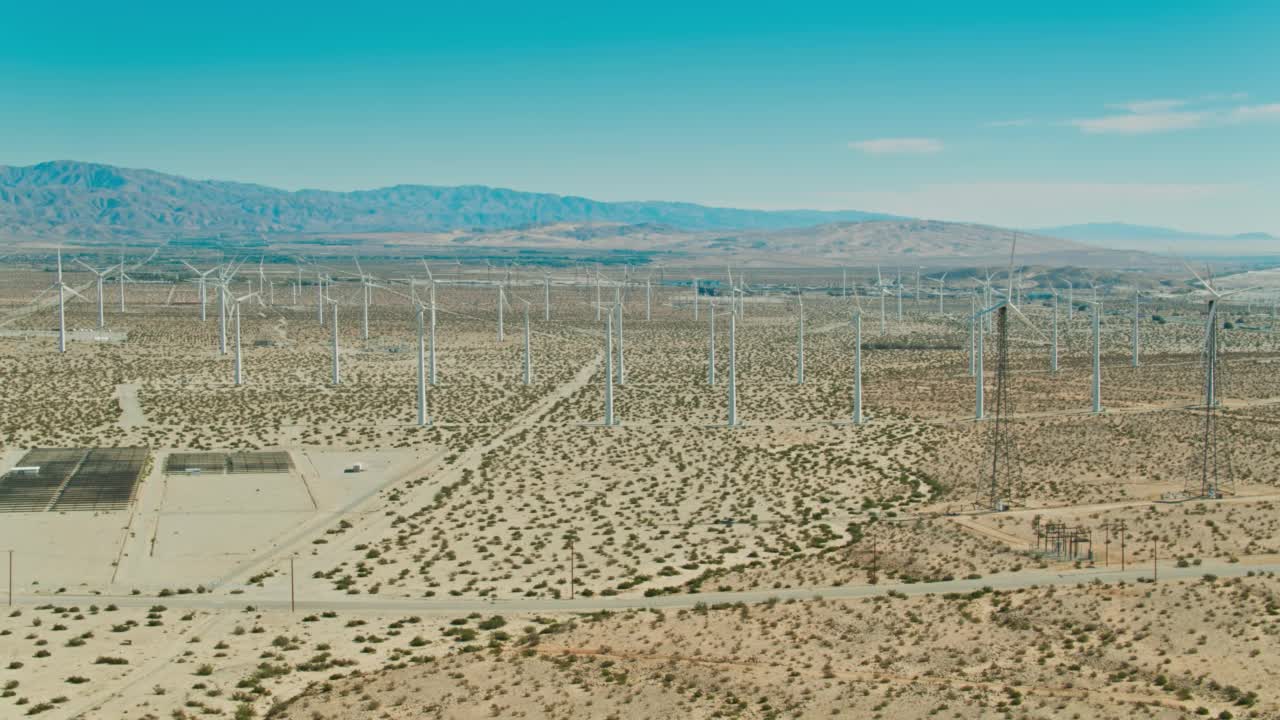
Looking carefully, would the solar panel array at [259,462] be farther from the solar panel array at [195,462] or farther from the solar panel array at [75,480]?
the solar panel array at [75,480]

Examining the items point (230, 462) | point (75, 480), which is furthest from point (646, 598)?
point (230, 462)

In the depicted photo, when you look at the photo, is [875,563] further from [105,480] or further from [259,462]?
[105,480]

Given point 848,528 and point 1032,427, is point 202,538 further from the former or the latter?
point 1032,427

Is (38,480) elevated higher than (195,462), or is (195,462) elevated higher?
(38,480)

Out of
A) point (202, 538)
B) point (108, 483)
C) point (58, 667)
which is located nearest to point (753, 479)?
point (202, 538)

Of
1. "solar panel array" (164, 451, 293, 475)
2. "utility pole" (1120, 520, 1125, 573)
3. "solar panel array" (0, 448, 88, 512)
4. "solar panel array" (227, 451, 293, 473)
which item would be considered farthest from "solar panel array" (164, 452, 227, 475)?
"utility pole" (1120, 520, 1125, 573)

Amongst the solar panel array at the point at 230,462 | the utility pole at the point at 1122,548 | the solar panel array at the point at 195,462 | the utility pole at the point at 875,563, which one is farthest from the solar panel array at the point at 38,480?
the utility pole at the point at 1122,548

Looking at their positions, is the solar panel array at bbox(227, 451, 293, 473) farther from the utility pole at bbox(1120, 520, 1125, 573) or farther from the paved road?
the utility pole at bbox(1120, 520, 1125, 573)
